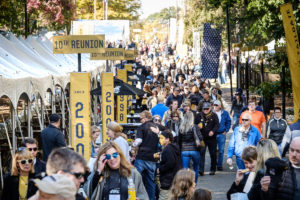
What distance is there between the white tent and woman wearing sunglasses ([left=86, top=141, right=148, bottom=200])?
4.85 meters

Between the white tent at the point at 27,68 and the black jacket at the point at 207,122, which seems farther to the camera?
the black jacket at the point at 207,122

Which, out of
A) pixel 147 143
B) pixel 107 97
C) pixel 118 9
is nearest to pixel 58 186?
pixel 147 143

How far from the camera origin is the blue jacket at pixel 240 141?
995cm

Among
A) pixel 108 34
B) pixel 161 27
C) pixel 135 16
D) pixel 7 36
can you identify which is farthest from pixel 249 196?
pixel 161 27

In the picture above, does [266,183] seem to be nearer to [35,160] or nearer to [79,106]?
[35,160]

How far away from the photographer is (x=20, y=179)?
240 inches

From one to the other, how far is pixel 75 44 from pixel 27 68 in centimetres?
318

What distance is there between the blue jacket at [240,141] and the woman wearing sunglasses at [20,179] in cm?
464

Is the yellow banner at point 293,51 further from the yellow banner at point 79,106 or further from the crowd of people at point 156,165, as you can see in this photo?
the yellow banner at point 79,106

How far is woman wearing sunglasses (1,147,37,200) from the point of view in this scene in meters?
6.01

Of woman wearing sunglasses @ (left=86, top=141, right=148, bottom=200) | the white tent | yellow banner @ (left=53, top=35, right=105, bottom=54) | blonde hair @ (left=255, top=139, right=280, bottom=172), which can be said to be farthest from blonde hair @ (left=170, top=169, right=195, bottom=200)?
the white tent

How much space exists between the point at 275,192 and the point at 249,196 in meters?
0.58

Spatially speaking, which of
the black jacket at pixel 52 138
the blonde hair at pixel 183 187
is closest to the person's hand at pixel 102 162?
the blonde hair at pixel 183 187

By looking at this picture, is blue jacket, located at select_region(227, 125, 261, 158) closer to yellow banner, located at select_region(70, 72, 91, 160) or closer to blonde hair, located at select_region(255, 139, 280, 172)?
yellow banner, located at select_region(70, 72, 91, 160)
